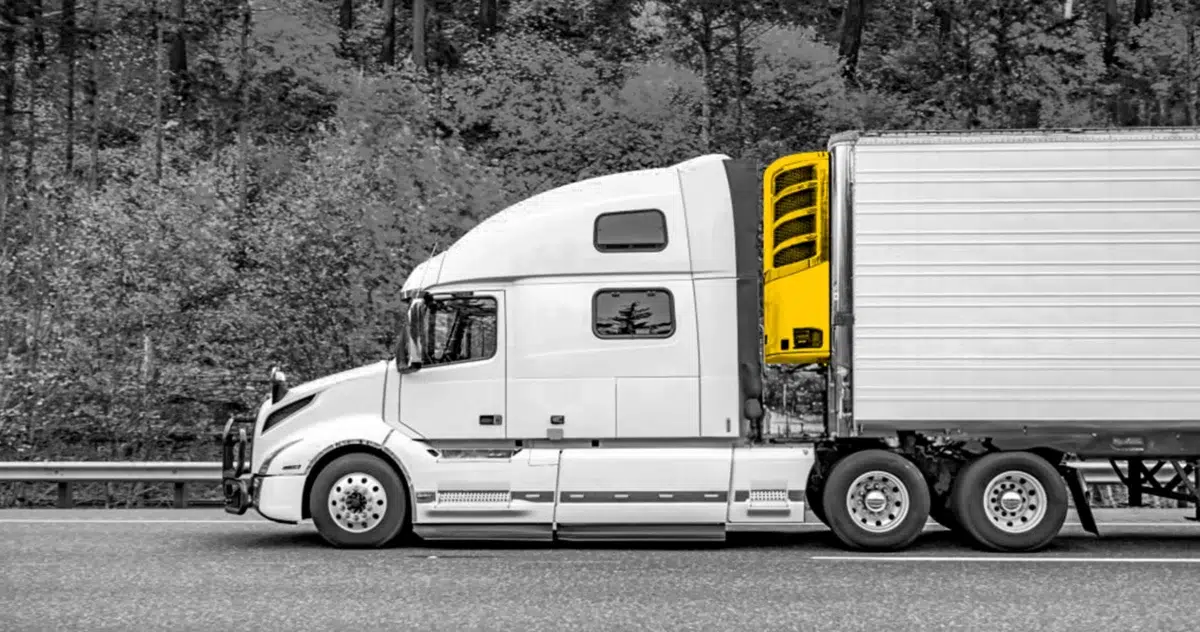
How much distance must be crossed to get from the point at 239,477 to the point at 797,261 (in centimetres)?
487

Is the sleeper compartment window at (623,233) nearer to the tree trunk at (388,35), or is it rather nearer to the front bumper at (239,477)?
the front bumper at (239,477)

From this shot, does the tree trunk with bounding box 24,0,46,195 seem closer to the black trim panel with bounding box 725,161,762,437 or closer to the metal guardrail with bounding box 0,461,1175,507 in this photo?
the metal guardrail with bounding box 0,461,1175,507

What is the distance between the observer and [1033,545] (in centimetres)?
1142

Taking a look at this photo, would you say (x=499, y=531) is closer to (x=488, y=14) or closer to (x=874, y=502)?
(x=874, y=502)

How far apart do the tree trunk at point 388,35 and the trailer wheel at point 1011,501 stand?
32981 mm

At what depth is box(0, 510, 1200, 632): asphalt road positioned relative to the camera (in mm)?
8195

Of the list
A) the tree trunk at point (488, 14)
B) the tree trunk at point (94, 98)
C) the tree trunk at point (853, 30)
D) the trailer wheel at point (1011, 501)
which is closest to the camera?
the trailer wheel at point (1011, 501)

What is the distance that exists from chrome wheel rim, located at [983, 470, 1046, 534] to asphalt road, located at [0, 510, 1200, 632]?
0.31 m

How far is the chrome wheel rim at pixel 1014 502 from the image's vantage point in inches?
450

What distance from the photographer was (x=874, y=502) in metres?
11.5

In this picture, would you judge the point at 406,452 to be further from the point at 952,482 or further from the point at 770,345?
the point at 952,482

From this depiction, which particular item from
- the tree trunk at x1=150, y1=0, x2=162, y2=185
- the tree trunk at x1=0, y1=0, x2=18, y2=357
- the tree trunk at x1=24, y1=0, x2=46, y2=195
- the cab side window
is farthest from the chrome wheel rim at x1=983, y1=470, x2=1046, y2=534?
the tree trunk at x1=24, y1=0, x2=46, y2=195

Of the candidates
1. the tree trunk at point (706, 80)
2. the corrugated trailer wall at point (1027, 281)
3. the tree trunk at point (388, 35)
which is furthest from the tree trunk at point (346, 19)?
the corrugated trailer wall at point (1027, 281)

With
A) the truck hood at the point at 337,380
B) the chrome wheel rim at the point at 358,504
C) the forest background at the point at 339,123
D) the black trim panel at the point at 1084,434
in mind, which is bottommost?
the chrome wheel rim at the point at 358,504
